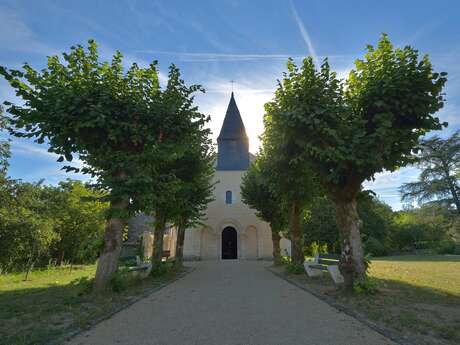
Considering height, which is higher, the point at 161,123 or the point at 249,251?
the point at 161,123

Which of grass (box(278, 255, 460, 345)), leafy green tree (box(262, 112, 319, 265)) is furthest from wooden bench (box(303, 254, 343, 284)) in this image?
leafy green tree (box(262, 112, 319, 265))

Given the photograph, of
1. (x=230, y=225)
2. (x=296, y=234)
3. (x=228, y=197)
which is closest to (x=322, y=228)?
(x=230, y=225)

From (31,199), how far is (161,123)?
9446 mm

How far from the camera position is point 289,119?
7879 mm

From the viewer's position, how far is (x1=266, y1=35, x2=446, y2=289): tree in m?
7.25

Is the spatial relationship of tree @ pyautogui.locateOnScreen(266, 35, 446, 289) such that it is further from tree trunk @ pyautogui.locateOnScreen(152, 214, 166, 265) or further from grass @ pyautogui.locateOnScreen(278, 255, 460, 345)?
tree trunk @ pyautogui.locateOnScreen(152, 214, 166, 265)

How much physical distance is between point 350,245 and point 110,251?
6.34 meters

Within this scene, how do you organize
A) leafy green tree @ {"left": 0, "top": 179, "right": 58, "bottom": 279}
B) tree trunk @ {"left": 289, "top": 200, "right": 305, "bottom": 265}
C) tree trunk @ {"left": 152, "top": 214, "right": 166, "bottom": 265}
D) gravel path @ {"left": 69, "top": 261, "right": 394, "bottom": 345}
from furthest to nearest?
tree trunk @ {"left": 289, "top": 200, "right": 305, "bottom": 265}
tree trunk @ {"left": 152, "top": 214, "right": 166, "bottom": 265}
leafy green tree @ {"left": 0, "top": 179, "right": 58, "bottom": 279}
gravel path @ {"left": 69, "top": 261, "right": 394, "bottom": 345}

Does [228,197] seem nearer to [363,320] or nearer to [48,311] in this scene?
[48,311]

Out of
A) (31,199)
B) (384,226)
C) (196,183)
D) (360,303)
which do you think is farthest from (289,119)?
(384,226)

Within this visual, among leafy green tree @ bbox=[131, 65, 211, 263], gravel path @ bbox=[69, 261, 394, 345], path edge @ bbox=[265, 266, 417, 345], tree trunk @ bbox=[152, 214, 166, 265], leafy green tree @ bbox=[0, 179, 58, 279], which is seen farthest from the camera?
tree trunk @ bbox=[152, 214, 166, 265]

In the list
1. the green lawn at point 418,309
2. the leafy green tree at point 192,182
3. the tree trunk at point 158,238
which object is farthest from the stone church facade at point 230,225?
the green lawn at point 418,309

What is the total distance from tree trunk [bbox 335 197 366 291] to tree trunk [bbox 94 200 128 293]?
5.93m

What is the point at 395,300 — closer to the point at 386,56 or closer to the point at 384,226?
the point at 386,56
